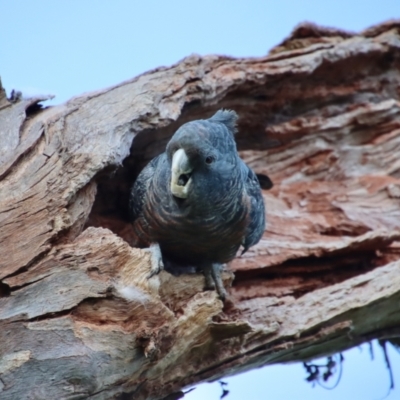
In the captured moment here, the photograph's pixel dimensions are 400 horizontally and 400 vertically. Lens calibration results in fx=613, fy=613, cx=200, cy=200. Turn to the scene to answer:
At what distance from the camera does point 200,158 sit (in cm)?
230

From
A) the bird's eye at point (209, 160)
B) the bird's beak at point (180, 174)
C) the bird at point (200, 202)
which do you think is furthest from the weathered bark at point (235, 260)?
the bird's eye at point (209, 160)

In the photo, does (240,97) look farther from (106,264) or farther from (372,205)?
(106,264)

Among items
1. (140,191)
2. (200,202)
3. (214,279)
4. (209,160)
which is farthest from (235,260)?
(209,160)

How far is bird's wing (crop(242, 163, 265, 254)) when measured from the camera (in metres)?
2.72

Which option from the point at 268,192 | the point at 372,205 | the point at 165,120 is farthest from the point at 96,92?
the point at 372,205

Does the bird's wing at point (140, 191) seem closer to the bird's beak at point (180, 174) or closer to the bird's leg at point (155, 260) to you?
the bird's leg at point (155, 260)

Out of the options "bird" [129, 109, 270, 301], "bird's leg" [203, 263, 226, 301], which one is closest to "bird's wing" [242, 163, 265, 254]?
"bird" [129, 109, 270, 301]

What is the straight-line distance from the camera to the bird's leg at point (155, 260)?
2.40 meters

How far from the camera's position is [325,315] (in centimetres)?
292

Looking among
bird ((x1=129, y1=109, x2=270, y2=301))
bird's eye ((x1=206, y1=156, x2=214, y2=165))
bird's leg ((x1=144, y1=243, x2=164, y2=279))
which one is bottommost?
bird's leg ((x1=144, y1=243, x2=164, y2=279))

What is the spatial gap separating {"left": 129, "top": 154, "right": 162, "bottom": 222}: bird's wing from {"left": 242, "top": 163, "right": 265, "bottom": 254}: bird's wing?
0.42m

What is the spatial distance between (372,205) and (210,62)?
1304mm

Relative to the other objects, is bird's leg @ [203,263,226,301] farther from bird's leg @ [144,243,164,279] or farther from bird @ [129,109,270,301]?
bird's leg @ [144,243,164,279]

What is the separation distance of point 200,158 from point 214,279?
28.1 inches
